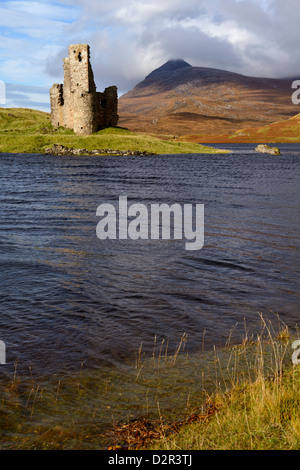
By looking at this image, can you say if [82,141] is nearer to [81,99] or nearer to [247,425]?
[81,99]

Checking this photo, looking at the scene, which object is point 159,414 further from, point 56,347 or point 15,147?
point 15,147

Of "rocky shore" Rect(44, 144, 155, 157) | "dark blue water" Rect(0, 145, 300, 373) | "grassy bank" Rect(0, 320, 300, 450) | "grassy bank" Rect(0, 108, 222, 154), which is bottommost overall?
"grassy bank" Rect(0, 320, 300, 450)

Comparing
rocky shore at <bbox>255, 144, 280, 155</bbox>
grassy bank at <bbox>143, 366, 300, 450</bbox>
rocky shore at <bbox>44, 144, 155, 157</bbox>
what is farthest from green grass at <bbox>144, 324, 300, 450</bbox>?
rocky shore at <bbox>255, 144, 280, 155</bbox>

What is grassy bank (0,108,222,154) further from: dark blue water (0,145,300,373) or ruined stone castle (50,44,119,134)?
dark blue water (0,145,300,373)

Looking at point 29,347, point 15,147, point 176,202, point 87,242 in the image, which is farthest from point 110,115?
point 29,347

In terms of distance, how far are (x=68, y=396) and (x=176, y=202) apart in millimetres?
21315

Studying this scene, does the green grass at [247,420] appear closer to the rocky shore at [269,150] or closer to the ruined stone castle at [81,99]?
the ruined stone castle at [81,99]

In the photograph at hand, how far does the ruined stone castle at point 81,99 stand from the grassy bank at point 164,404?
7505 centimetres

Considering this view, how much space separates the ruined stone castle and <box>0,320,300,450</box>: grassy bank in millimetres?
75045

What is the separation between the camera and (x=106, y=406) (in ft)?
21.2

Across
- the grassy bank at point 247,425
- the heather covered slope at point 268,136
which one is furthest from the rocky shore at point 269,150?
the grassy bank at point 247,425

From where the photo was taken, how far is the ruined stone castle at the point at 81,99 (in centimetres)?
7494

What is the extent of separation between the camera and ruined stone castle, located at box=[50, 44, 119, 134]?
7494 centimetres
